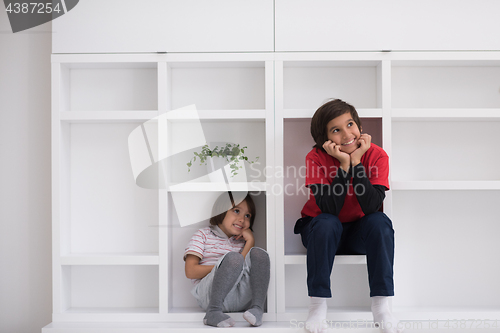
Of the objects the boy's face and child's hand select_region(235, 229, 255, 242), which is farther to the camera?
child's hand select_region(235, 229, 255, 242)

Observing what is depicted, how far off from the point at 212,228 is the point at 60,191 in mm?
625

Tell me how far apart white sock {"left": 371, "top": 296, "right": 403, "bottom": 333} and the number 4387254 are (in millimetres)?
1817

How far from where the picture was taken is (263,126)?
1.68 m

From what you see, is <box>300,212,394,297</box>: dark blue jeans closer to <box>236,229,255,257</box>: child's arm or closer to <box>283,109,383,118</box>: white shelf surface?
<box>236,229,255,257</box>: child's arm

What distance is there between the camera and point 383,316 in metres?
1.29

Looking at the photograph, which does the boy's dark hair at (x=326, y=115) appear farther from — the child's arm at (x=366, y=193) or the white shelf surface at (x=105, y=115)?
the white shelf surface at (x=105, y=115)

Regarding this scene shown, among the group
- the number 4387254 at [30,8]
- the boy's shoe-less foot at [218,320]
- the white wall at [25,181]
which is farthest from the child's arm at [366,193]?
the number 4387254 at [30,8]

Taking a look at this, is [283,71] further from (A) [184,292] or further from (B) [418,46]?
(A) [184,292]

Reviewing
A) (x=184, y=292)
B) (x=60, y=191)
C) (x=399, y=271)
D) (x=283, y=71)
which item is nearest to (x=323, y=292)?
(x=399, y=271)

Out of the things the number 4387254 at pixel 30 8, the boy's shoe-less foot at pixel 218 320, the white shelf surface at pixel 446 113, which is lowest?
the boy's shoe-less foot at pixel 218 320

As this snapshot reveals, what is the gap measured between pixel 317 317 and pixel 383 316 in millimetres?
221

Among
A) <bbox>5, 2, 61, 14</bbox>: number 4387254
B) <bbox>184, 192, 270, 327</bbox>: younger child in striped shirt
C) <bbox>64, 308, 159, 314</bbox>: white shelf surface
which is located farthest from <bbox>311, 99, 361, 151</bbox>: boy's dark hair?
<bbox>5, 2, 61, 14</bbox>: number 4387254

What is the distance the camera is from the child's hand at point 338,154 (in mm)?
1376

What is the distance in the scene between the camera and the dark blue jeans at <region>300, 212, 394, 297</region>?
1301 millimetres
